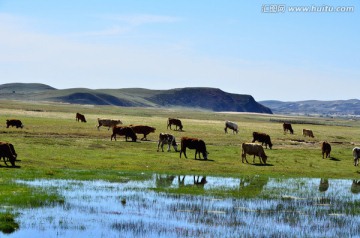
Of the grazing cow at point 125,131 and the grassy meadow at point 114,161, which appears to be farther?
the grazing cow at point 125,131

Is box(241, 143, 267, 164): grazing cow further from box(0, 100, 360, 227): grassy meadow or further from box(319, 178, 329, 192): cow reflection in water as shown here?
box(319, 178, 329, 192): cow reflection in water

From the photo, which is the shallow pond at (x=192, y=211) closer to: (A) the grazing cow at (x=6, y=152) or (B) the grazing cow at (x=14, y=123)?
(A) the grazing cow at (x=6, y=152)

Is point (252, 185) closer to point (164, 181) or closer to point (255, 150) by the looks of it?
point (164, 181)

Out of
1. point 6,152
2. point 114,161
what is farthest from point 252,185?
point 6,152

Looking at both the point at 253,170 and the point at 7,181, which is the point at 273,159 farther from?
the point at 7,181

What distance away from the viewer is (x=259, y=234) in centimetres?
1491

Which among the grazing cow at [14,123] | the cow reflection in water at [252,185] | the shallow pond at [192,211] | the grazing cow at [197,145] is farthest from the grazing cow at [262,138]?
the grazing cow at [14,123]

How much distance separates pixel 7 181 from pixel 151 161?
12112 mm

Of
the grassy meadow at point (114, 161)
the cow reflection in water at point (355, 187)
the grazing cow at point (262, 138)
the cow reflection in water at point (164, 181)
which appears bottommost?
the cow reflection in water at point (355, 187)

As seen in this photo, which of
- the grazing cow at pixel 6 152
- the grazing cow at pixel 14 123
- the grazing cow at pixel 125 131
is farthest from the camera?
the grazing cow at pixel 14 123

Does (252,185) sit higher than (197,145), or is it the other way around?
(197,145)

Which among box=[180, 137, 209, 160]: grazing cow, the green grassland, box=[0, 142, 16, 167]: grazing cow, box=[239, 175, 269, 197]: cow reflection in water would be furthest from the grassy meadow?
box=[239, 175, 269, 197]: cow reflection in water

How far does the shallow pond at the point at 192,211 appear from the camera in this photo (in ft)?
49.4

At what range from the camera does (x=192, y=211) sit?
17.8 metres
